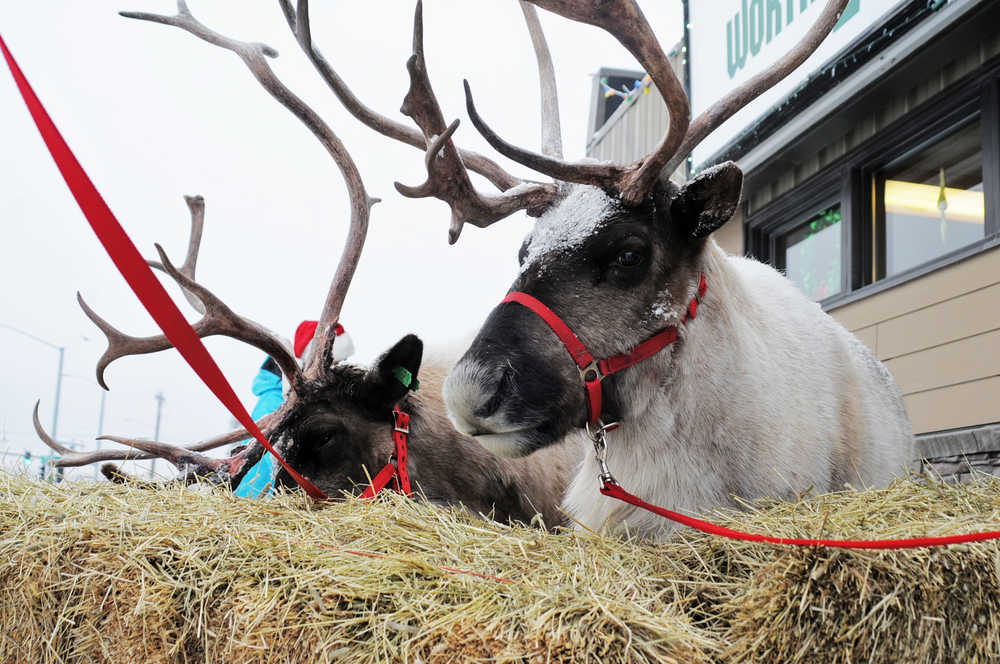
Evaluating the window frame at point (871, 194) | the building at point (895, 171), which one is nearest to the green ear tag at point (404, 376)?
the building at point (895, 171)

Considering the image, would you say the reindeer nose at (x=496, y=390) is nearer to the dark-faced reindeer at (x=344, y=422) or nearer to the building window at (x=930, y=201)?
the dark-faced reindeer at (x=344, y=422)

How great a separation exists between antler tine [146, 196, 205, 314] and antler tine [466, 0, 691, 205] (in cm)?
254

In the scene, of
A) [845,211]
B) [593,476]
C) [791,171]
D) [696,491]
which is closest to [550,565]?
[696,491]

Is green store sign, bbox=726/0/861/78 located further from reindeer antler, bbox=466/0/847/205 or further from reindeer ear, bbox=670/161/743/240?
reindeer ear, bbox=670/161/743/240

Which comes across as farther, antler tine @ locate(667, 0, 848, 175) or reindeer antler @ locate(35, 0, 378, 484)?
reindeer antler @ locate(35, 0, 378, 484)

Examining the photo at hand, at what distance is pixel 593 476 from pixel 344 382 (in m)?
1.43

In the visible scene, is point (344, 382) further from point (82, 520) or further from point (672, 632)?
point (672, 632)

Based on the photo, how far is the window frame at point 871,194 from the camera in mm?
5203

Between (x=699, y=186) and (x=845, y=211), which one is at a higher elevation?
(x=845, y=211)

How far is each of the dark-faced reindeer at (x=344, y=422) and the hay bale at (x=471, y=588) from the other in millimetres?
1060

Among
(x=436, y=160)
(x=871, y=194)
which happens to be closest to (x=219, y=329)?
(x=436, y=160)

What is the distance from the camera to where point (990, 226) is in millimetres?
5145

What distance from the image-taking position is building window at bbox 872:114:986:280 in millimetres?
5551

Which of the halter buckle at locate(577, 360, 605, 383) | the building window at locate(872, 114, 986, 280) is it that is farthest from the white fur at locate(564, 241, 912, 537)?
the building window at locate(872, 114, 986, 280)
